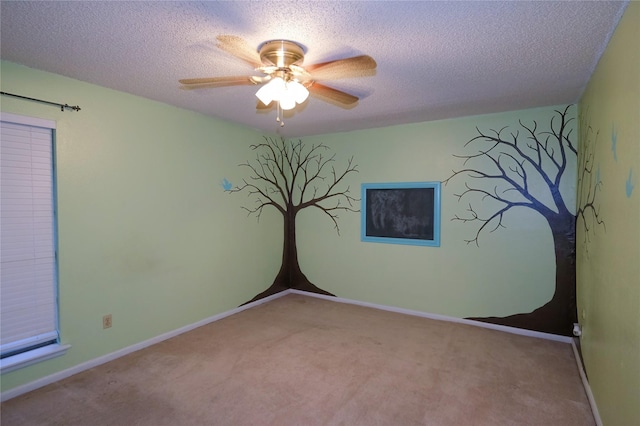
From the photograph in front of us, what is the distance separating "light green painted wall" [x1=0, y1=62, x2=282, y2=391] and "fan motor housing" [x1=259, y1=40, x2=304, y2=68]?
65.5 inches

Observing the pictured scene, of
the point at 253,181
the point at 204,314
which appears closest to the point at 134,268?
the point at 204,314

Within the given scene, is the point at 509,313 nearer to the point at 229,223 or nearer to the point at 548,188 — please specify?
the point at 548,188

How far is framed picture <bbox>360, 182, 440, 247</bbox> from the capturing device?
12.6 feet

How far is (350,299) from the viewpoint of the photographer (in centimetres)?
441

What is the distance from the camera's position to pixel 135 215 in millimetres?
2992

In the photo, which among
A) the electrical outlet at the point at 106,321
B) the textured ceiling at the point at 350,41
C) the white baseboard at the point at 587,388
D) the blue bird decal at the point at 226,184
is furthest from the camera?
the blue bird decal at the point at 226,184

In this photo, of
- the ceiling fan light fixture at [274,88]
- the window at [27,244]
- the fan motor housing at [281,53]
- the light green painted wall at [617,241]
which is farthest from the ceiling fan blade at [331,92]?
the window at [27,244]

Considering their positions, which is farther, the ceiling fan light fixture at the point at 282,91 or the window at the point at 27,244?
the window at the point at 27,244

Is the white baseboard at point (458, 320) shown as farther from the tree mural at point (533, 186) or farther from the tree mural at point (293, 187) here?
the tree mural at point (293, 187)

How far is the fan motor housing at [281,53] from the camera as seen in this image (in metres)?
1.84

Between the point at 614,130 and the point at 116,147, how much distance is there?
11.4 feet

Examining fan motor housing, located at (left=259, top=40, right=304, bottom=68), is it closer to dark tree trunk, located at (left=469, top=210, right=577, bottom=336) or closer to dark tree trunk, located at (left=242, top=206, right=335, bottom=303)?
dark tree trunk, located at (left=469, top=210, right=577, bottom=336)

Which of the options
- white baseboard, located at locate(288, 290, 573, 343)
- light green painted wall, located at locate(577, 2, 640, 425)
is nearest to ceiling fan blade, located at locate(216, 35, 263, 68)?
light green painted wall, located at locate(577, 2, 640, 425)

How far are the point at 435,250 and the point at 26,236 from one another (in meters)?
3.70
